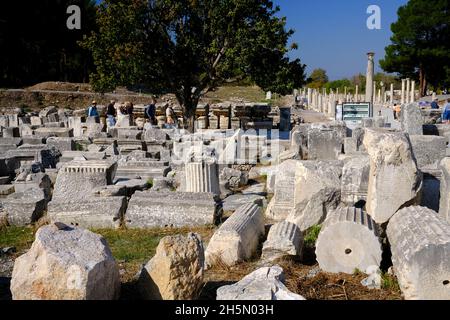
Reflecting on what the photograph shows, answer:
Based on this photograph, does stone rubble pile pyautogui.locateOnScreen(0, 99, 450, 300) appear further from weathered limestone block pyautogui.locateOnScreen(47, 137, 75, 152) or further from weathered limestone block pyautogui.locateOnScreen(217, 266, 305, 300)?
weathered limestone block pyautogui.locateOnScreen(47, 137, 75, 152)

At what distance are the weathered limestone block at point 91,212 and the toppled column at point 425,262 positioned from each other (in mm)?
4339

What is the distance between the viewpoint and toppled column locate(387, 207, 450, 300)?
4078 millimetres

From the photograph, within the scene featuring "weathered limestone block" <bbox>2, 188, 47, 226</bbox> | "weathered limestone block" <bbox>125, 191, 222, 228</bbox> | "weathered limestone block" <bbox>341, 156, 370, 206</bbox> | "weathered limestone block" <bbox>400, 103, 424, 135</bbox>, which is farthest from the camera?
"weathered limestone block" <bbox>400, 103, 424, 135</bbox>

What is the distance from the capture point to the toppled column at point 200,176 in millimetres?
8477

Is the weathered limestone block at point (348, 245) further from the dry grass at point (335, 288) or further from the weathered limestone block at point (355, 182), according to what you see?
the weathered limestone block at point (355, 182)

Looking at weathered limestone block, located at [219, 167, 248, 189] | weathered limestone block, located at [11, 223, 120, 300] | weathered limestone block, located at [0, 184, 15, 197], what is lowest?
weathered limestone block, located at [0, 184, 15, 197]

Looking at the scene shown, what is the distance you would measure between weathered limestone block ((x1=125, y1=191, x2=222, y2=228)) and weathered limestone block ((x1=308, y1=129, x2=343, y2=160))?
4.00 metres

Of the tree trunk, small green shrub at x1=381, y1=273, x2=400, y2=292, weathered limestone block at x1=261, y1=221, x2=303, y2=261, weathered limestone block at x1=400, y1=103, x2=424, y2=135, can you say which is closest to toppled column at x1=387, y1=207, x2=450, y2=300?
small green shrub at x1=381, y1=273, x2=400, y2=292

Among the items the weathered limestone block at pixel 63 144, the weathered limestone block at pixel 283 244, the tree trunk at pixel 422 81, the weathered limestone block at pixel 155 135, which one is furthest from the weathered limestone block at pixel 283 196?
the tree trunk at pixel 422 81

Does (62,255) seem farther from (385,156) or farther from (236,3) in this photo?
(236,3)

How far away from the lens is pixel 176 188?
9.81 m

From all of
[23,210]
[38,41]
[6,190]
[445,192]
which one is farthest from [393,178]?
[38,41]
